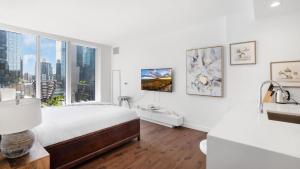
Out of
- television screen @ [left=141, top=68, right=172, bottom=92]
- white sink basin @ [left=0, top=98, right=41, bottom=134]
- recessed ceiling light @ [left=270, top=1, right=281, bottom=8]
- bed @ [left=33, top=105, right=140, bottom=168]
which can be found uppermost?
recessed ceiling light @ [left=270, top=1, right=281, bottom=8]

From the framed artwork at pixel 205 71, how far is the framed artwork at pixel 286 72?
2.89 feet

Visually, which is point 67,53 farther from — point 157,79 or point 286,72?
point 286,72

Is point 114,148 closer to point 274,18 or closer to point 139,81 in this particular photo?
point 139,81

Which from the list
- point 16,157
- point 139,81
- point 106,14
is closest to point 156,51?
point 139,81

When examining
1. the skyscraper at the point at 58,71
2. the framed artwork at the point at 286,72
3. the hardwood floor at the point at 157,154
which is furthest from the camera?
the skyscraper at the point at 58,71

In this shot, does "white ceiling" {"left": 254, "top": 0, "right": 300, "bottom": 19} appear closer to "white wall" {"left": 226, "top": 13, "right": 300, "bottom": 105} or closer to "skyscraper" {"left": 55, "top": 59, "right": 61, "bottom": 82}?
"white wall" {"left": 226, "top": 13, "right": 300, "bottom": 105}

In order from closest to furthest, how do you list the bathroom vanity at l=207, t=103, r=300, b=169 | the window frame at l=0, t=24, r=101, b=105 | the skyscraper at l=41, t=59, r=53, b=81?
the bathroom vanity at l=207, t=103, r=300, b=169, the window frame at l=0, t=24, r=101, b=105, the skyscraper at l=41, t=59, r=53, b=81

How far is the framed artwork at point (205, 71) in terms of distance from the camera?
3322 mm

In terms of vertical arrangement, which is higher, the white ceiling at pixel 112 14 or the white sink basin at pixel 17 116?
the white ceiling at pixel 112 14

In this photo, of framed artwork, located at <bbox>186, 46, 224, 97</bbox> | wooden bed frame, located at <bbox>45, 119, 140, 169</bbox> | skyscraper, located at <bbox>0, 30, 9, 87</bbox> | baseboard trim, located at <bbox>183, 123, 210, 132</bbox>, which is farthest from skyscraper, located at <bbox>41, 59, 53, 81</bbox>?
baseboard trim, located at <bbox>183, 123, 210, 132</bbox>

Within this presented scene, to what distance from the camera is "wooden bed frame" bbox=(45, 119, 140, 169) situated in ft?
6.55

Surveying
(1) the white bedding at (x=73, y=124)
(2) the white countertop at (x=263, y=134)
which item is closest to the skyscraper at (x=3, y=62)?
(1) the white bedding at (x=73, y=124)

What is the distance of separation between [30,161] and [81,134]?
929 millimetres

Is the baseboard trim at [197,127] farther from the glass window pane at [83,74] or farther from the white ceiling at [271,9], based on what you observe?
the glass window pane at [83,74]
